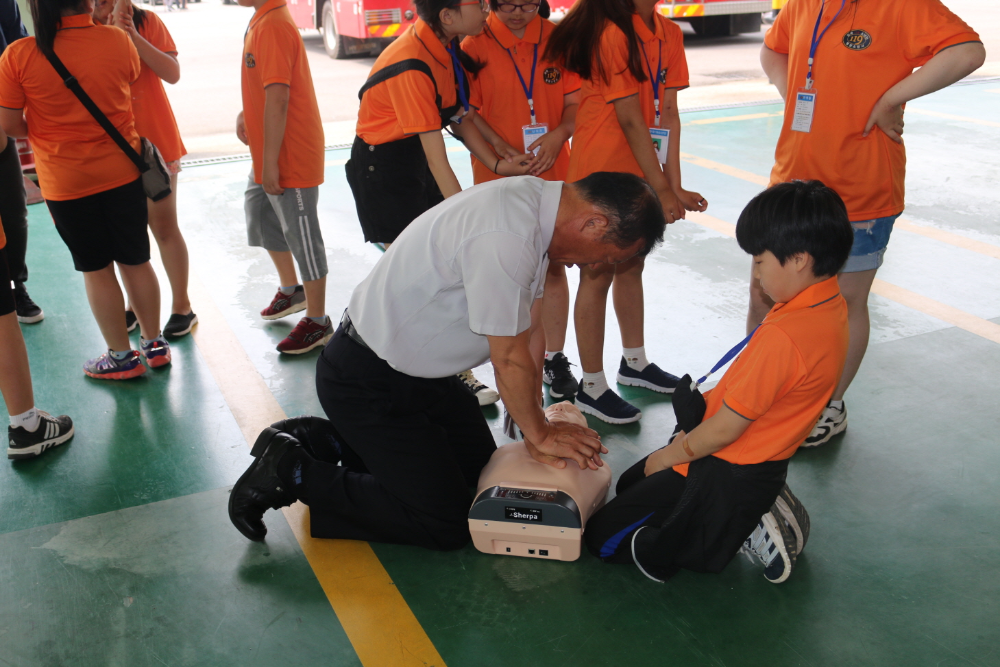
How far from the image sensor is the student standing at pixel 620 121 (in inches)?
114

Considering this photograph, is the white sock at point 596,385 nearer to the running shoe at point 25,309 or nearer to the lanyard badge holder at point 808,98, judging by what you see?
the lanyard badge holder at point 808,98

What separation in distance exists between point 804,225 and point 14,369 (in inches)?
110

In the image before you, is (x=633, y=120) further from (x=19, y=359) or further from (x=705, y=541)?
(x=19, y=359)

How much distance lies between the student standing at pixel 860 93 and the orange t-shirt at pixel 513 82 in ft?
2.98

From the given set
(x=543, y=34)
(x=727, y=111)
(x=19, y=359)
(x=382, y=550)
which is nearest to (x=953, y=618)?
(x=382, y=550)

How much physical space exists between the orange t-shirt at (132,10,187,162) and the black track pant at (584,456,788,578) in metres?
2.91

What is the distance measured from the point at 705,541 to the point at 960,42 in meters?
1.74

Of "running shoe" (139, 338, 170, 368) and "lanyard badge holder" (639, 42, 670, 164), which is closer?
"lanyard badge holder" (639, 42, 670, 164)

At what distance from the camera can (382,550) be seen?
8.34ft

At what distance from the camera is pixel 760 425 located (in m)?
2.14

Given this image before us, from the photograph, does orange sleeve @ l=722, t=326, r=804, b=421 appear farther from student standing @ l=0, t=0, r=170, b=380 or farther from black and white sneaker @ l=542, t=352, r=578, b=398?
student standing @ l=0, t=0, r=170, b=380

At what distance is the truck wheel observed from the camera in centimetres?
1236

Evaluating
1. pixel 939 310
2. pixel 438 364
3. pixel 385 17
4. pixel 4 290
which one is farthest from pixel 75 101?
pixel 385 17

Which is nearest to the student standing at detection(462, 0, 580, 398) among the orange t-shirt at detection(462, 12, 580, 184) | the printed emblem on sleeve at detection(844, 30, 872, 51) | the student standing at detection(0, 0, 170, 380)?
the orange t-shirt at detection(462, 12, 580, 184)
